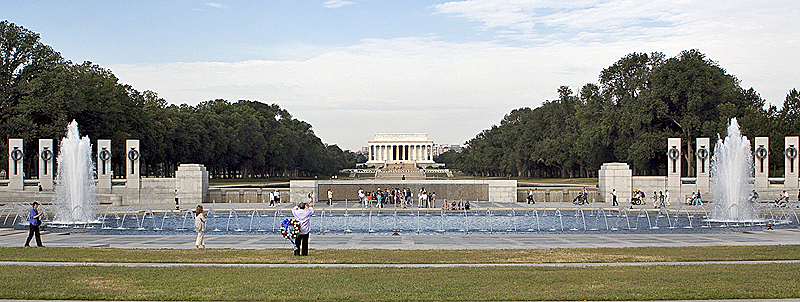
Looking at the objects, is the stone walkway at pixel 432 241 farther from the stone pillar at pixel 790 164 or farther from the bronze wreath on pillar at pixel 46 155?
the bronze wreath on pillar at pixel 46 155

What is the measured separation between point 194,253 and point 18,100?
47.1 metres

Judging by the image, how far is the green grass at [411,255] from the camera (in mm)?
16172

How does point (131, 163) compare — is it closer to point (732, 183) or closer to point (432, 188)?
point (432, 188)

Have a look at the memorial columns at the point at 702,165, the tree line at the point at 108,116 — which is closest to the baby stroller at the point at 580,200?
the memorial columns at the point at 702,165

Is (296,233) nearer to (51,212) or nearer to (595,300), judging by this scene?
(595,300)

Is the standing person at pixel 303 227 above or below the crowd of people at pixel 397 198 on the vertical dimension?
above

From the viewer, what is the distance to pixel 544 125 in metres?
102

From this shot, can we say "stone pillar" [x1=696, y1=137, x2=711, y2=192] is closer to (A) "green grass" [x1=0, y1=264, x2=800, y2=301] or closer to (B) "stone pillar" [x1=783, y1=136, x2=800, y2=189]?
(B) "stone pillar" [x1=783, y1=136, x2=800, y2=189]

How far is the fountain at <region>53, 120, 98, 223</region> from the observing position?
3312cm

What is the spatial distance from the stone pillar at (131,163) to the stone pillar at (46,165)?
482cm

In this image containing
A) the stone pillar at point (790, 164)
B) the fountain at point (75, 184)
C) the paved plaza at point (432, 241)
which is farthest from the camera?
the stone pillar at point (790, 164)

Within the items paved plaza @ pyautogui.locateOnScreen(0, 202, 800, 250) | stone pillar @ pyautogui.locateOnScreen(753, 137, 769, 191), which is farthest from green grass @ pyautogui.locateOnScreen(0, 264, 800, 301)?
stone pillar @ pyautogui.locateOnScreen(753, 137, 769, 191)

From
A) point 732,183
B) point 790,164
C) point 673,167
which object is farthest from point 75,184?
point 790,164

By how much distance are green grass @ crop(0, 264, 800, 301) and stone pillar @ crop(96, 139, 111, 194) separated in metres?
34.5
